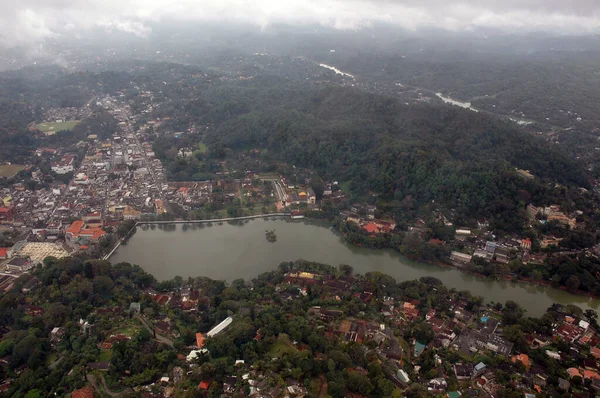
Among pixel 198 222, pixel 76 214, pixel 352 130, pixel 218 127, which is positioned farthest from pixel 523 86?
pixel 76 214

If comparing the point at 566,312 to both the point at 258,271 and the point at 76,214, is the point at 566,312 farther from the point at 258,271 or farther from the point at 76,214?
the point at 76,214

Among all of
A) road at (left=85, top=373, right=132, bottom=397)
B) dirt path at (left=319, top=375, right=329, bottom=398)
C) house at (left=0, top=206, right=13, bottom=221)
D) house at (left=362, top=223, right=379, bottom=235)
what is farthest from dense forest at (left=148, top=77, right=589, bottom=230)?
road at (left=85, top=373, right=132, bottom=397)

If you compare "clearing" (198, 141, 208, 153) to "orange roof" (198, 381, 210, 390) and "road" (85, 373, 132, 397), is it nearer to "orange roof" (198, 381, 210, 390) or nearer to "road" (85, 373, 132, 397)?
"road" (85, 373, 132, 397)

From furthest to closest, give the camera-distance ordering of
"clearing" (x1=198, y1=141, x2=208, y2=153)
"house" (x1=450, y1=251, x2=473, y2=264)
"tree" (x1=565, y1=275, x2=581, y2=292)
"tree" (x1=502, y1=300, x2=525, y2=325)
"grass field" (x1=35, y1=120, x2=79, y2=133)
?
"grass field" (x1=35, y1=120, x2=79, y2=133) < "clearing" (x1=198, y1=141, x2=208, y2=153) < "house" (x1=450, y1=251, x2=473, y2=264) < "tree" (x1=565, y1=275, x2=581, y2=292) < "tree" (x1=502, y1=300, x2=525, y2=325)

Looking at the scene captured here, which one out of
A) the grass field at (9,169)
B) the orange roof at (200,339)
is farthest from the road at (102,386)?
the grass field at (9,169)

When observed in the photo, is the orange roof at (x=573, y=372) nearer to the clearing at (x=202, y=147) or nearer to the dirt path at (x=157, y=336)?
the dirt path at (x=157, y=336)

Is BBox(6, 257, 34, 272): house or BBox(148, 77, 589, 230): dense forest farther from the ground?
BBox(148, 77, 589, 230): dense forest
